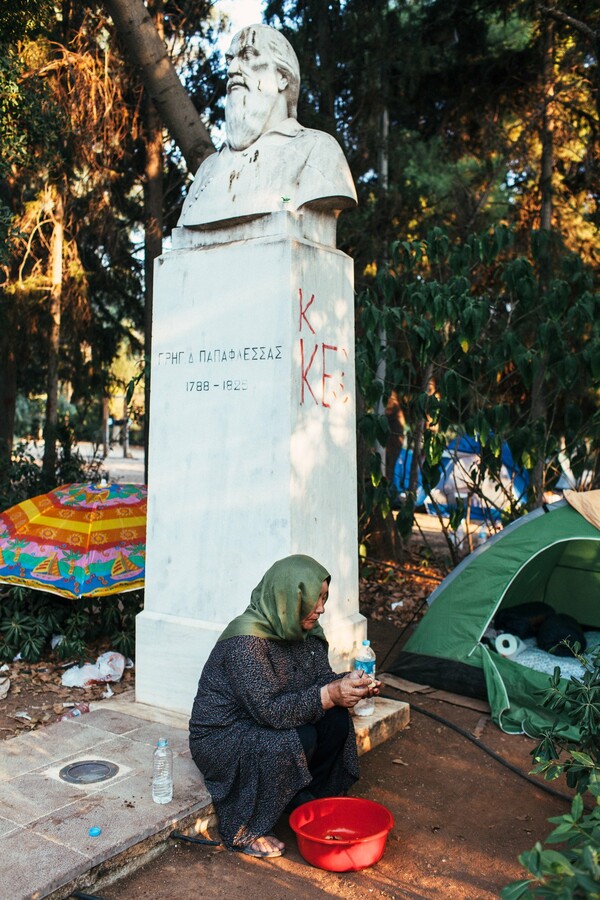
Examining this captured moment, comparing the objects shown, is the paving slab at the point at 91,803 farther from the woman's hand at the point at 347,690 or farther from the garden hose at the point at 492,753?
the woman's hand at the point at 347,690

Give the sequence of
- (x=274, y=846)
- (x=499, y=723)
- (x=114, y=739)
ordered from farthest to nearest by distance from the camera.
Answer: (x=499, y=723) → (x=114, y=739) → (x=274, y=846)

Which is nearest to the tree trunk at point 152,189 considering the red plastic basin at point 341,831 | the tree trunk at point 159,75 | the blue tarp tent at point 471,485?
the tree trunk at point 159,75

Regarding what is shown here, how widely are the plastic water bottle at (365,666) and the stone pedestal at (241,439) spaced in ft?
0.46

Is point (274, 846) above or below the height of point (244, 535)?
below

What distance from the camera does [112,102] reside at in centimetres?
978

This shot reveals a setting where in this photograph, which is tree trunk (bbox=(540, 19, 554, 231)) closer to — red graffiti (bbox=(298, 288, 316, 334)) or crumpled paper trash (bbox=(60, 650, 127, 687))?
red graffiti (bbox=(298, 288, 316, 334))

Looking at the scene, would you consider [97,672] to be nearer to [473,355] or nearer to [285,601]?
[285,601]

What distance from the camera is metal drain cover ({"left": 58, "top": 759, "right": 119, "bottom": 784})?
362 cm

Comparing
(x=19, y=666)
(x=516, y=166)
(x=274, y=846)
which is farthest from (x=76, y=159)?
(x=274, y=846)

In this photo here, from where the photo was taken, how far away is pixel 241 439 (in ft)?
14.1

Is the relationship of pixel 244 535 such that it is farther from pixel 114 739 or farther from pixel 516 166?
pixel 516 166

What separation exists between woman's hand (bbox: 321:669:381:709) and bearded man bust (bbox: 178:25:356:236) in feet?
7.76

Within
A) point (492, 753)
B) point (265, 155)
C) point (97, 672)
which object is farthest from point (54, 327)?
point (492, 753)

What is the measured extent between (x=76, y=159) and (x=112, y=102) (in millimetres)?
1101
